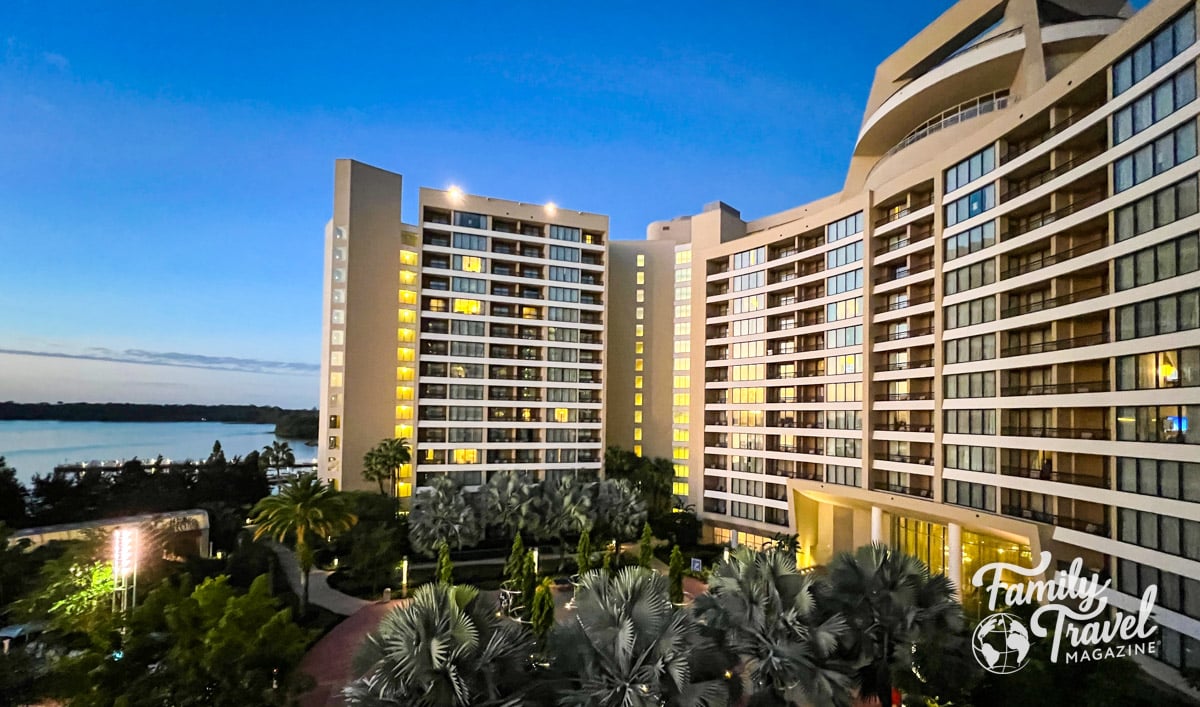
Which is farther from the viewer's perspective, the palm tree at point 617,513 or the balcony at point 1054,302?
the palm tree at point 617,513

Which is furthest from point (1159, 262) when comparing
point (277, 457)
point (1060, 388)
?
point (277, 457)

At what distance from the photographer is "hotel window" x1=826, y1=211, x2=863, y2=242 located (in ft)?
148

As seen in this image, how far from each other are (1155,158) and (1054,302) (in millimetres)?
8347

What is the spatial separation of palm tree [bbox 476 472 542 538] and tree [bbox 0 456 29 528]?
32794mm

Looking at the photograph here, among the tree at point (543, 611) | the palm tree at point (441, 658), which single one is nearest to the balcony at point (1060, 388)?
the tree at point (543, 611)

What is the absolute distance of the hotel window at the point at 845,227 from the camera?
45206mm

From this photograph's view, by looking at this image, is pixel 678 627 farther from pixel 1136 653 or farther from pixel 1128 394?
pixel 1128 394

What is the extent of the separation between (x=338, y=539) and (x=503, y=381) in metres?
21.7

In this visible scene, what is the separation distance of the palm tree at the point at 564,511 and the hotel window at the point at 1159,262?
108 ft

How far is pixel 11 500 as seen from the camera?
136 ft

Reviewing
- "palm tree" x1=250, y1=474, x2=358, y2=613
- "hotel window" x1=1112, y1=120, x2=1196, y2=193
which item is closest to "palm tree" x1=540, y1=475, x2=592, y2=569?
"palm tree" x1=250, y1=474, x2=358, y2=613

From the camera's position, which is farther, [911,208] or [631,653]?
[911,208]

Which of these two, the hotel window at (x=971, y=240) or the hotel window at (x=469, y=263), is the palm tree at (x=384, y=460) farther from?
the hotel window at (x=971, y=240)

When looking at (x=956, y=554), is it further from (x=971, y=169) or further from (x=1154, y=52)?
(x=1154, y=52)
